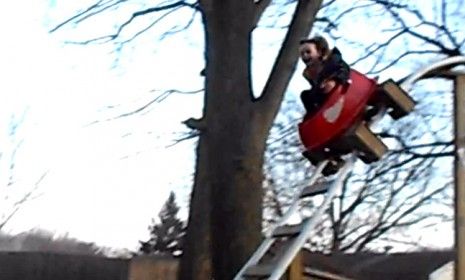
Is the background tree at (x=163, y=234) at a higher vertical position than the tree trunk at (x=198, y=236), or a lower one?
higher

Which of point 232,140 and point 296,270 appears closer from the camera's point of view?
point 296,270

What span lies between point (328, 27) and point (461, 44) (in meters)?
2.75

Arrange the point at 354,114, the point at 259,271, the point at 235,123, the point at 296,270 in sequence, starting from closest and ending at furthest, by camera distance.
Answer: the point at 259,271, the point at 354,114, the point at 296,270, the point at 235,123

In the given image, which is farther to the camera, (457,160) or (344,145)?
(457,160)

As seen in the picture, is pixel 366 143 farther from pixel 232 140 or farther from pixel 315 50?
pixel 232 140

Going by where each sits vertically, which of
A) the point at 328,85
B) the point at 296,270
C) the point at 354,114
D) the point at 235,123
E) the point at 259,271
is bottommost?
the point at 259,271

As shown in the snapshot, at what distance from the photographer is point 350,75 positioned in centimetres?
568

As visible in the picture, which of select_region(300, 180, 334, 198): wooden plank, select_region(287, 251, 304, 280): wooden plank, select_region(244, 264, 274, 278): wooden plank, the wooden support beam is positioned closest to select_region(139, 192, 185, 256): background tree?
select_region(287, 251, 304, 280): wooden plank

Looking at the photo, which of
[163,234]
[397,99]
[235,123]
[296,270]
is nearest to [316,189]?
[397,99]

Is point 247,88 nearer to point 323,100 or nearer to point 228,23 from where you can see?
point 228,23

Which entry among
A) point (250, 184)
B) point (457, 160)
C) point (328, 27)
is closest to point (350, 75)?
point (457, 160)

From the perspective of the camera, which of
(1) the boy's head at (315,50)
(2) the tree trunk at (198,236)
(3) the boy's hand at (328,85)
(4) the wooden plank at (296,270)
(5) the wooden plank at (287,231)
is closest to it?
(5) the wooden plank at (287,231)

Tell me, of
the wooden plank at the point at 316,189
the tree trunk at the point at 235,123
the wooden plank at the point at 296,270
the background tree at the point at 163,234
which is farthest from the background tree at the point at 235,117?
the background tree at the point at 163,234

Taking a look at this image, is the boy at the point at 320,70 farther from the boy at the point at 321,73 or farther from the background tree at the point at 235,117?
the background tree at the point at 235,117
